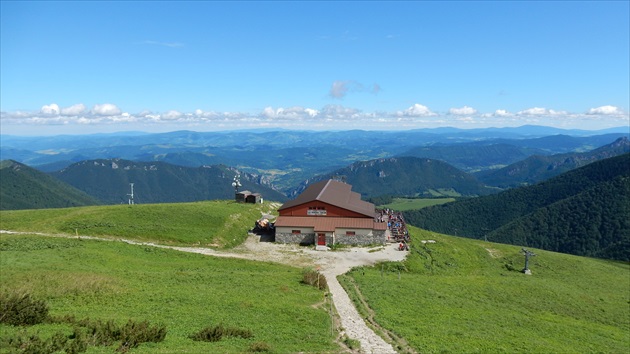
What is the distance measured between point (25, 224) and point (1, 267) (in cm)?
2731

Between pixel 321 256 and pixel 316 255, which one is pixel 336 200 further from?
pixel 321 256

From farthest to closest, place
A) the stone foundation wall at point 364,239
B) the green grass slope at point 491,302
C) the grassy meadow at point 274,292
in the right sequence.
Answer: the stone foundation wall at point 364,239, the green grass slope at point 491,302, the grassy meadow at point 274,292

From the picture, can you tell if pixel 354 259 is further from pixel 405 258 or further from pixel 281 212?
pixel 281 212

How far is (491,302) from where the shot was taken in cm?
4028

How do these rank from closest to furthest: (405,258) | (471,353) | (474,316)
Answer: (471,353) < (474,316) < (405,258)

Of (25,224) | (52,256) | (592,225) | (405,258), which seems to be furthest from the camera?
(592,225)

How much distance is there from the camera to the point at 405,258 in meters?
53.2

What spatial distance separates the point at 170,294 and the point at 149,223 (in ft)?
104

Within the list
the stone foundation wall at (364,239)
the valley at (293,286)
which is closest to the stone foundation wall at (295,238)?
the valley at (293,286)

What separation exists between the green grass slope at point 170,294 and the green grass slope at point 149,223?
26.7 ft

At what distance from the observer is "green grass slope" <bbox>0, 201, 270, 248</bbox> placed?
56469mm

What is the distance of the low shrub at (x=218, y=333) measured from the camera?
22703mm

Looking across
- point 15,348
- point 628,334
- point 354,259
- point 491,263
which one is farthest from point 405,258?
point 15,348

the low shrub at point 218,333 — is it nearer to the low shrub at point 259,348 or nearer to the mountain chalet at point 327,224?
the low shrub at point 259,348
